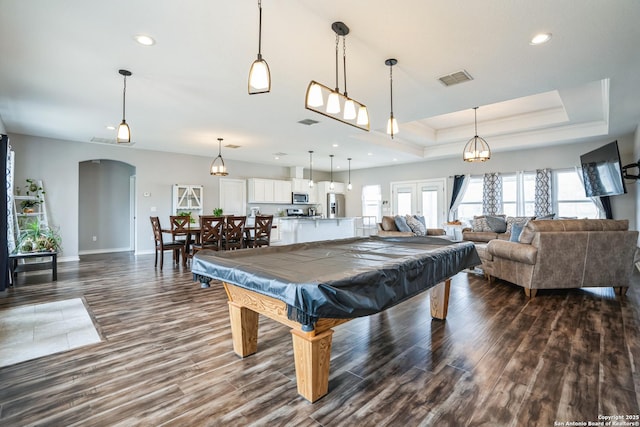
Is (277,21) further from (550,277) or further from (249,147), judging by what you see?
(249,147)

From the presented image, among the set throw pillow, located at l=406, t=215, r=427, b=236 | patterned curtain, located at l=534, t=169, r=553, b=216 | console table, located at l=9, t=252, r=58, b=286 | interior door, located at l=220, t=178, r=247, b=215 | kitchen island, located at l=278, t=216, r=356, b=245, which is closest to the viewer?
console table, located at l=9, t=252, r=58, b=286

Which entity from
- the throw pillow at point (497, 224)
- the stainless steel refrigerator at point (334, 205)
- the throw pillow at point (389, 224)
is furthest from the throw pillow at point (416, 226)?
the stainless steel refrigerator at point (334, 205)

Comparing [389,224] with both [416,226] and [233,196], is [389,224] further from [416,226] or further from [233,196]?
[233,196]

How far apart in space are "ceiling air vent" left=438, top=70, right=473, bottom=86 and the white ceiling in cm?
→ 9

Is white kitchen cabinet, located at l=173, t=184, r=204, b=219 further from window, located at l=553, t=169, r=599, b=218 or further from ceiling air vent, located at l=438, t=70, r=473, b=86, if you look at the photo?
window, located at l=553, t=169, r=599, b=218

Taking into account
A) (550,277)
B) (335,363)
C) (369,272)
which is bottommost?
(335,363)

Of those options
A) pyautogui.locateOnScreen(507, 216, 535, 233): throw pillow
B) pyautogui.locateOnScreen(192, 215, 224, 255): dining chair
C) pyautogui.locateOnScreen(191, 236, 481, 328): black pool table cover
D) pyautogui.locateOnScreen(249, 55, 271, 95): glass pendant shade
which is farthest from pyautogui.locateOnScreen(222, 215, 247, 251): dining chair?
pyautogui.locateOnScreen(507, 216, 535, 233): throw pillow

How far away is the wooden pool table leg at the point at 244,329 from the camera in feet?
7.39

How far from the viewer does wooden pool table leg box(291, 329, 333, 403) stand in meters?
1.67

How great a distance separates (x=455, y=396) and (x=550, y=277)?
2.95 metres

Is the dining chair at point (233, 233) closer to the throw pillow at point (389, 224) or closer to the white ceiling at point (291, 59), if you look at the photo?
the white ceiling at point (291, 59)

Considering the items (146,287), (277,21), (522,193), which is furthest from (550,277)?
(146,287)

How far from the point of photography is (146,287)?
4.32m

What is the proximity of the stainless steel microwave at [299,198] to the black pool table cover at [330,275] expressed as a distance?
758cm
